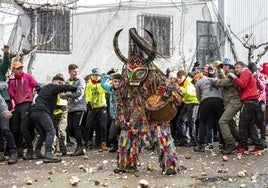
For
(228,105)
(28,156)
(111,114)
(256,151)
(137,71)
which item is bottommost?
(28,156)

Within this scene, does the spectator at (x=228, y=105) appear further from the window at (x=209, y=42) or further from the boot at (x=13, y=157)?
the window at (x=209, y=42)

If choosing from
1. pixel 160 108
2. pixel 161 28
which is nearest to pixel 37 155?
pixel 160 108

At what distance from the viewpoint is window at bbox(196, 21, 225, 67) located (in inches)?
749

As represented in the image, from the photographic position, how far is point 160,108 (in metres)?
8.40

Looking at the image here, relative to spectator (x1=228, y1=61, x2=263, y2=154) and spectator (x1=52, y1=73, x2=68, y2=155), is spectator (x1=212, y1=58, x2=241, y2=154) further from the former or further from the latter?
spectator (x1=52, y1=73, x2=68, y2=155)

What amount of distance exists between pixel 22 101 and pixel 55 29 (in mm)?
6096

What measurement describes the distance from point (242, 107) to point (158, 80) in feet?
9.10

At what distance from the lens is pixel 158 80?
861cm

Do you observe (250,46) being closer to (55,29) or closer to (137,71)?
(55,29)

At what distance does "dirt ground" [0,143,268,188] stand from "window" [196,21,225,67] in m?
8.48

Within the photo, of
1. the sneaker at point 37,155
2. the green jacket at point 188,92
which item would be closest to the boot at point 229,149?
the green jacket at point 188,92

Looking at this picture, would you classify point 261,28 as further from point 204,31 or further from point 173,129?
point 173,129

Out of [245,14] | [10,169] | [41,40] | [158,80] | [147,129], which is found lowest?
[10,169]

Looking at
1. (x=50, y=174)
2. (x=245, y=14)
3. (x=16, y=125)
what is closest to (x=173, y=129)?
(x=16, y=125)
